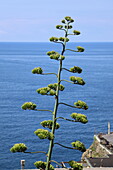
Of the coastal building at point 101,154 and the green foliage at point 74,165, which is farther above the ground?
the green foliage at point 74,165

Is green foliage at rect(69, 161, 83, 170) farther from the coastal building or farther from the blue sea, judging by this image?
A: the blue sea

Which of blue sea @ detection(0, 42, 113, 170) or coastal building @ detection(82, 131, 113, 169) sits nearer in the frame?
coastal building @ detection(82, 131, 113, 169)

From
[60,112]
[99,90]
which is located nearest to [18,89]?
[99,90]

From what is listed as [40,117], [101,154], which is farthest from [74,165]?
[40,117]

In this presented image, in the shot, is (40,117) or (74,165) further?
(40,117)

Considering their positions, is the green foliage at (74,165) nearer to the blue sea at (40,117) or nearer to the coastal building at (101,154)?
the coastal building at (101,154)

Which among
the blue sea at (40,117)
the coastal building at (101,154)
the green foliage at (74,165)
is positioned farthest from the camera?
the blue sea at (40,117)

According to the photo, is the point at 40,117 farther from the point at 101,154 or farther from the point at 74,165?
→ the point at 74,165

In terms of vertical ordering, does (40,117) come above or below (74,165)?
above

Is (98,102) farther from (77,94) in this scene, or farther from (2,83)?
(2,83)

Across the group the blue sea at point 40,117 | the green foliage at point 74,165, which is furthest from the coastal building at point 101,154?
the green foliage at point 74,165

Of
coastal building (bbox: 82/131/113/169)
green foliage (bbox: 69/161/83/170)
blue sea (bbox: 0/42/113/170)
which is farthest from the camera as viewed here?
blue sea (bbox: 0/42/113/170)

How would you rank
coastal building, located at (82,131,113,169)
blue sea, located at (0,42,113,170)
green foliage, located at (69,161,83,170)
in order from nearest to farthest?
green foliage, located at (69,161,83,170) < coastal building, located at (82,131,113,169) < blue sea, located at (0,42,113,170)

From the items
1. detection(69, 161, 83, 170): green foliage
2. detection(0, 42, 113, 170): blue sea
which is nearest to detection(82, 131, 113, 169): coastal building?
detection(0, 42, 113, 170): blue sea
